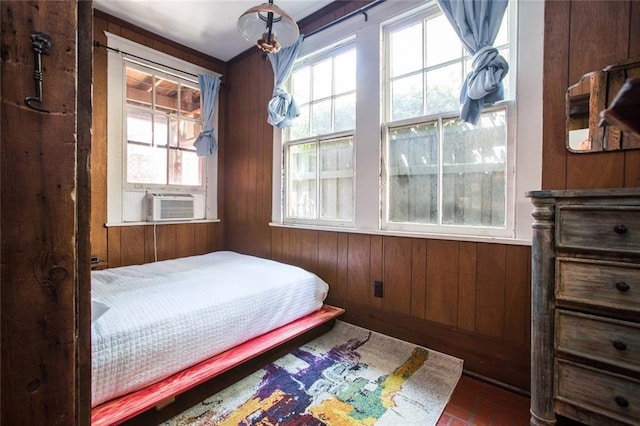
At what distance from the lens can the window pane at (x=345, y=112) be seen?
230 centimetres

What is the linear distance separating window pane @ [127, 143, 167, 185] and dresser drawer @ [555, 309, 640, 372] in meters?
3.22

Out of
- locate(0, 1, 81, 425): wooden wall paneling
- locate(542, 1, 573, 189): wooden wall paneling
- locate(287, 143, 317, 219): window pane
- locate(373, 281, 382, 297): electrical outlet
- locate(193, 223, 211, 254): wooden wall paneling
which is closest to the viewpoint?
locate(0, 1, 81, 425): wooden wall paneling

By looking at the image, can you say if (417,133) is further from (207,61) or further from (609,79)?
(207,61)

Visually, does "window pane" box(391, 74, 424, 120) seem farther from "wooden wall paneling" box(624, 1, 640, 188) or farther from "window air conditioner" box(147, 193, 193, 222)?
"window air conditioner" box(147, 193, 193, 222)

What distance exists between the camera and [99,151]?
2.50 meters

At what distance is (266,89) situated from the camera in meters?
2.90

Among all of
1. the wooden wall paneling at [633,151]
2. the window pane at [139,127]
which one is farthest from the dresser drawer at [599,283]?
the window pane at [139,127]

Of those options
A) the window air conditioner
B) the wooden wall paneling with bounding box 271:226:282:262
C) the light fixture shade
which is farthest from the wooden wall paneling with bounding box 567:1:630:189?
the window air conditioner

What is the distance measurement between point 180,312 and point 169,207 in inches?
70.2

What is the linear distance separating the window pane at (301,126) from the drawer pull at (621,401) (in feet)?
7.96

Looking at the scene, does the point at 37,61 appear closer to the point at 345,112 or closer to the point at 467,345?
the point at 345,112

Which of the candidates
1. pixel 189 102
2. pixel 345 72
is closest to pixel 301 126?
pixel 345 72

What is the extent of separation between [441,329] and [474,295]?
32cm

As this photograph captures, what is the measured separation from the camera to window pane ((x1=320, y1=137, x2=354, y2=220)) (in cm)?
232
